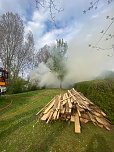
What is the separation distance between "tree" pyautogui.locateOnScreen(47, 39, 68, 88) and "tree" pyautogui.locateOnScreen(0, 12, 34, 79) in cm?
537

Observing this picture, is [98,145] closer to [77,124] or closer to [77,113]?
[77,124]

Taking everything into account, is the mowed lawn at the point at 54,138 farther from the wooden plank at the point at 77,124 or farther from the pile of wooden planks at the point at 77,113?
the pile of wooden planks at the point at 77,113

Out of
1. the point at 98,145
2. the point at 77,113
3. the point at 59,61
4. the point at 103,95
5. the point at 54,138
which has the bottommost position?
the point at 98,145

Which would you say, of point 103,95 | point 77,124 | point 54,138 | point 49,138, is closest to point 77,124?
point 77,124

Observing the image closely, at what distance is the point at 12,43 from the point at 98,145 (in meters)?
28.5

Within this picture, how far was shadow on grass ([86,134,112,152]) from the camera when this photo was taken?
9656mm

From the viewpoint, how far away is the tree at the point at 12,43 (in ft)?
113

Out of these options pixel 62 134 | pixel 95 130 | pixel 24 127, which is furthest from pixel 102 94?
pixel 24 127

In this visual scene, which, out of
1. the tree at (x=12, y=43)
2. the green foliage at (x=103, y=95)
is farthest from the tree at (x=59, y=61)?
the green foliage at (x=103, y=95)

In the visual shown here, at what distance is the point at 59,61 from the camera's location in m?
34.6

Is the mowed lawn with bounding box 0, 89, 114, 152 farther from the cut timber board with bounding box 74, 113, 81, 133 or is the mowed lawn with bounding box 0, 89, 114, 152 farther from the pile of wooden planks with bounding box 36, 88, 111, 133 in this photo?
the pile of wooden planks with bounding box 36, 88, 111, 133

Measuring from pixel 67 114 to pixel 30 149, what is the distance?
9.21 ft

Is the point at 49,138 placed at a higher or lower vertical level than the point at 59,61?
lower

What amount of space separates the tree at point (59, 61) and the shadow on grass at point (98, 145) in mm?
23712
